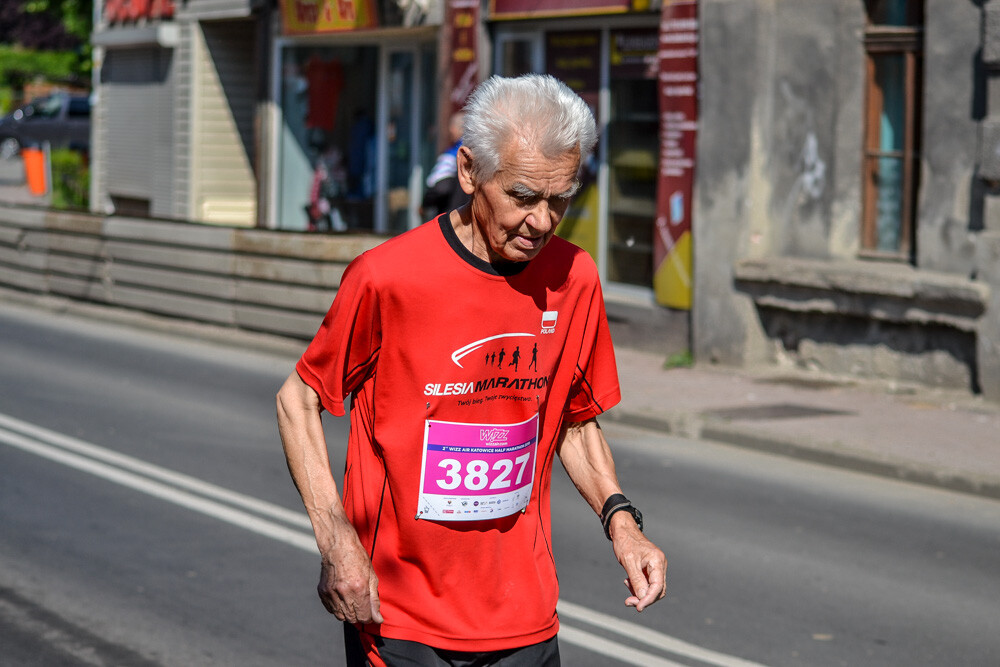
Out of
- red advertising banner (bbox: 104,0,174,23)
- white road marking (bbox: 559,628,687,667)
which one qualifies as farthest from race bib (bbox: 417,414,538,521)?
red advertising banner (bbox: 104,0,174,23)

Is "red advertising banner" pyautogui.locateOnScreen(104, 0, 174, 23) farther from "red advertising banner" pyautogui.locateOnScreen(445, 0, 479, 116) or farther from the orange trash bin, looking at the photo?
the orange trash bin

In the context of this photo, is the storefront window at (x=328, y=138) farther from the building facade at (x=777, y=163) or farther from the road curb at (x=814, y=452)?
the road curb at (x=814, y=452)

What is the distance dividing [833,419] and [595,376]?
24.8 feet

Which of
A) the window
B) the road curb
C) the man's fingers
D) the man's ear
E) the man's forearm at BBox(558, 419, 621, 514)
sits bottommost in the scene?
the road curb

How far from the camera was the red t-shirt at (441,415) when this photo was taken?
303 centimetres

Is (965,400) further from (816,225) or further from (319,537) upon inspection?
(319,537)

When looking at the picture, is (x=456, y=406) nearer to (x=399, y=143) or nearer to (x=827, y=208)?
(x=827, y=208)

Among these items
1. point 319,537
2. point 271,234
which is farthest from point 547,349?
point 271,234

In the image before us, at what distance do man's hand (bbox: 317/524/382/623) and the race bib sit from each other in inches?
6.8

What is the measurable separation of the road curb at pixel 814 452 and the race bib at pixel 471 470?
6.11 m

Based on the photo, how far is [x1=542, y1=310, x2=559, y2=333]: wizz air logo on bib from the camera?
10.3ft

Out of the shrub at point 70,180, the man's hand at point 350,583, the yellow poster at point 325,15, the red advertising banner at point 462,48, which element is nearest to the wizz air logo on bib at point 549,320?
the man's hand at point 350,583

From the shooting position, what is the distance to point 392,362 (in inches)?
120

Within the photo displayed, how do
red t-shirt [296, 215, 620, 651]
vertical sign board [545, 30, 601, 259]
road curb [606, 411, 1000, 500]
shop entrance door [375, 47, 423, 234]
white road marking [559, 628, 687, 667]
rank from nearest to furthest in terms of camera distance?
red t-shirt [296, 215, 620, 651] → white road marking [559, 628, 687, 667] → road curb [606, 411, 1000, 500] → vertical sign board [545, 30, 601, 259] → shop entrance door [375, 47, 423, 234]
